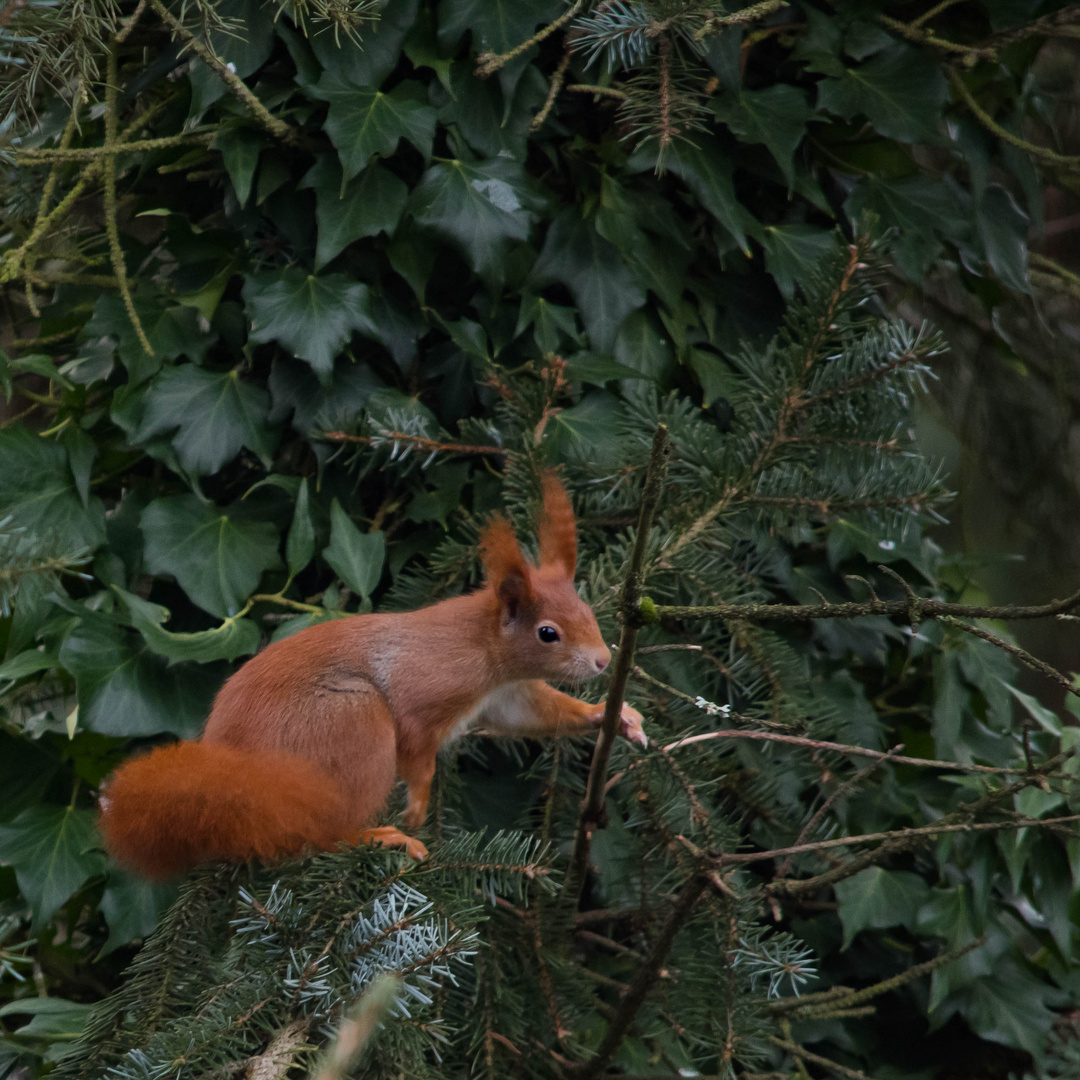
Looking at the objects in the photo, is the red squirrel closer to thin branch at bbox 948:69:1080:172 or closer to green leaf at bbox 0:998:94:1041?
green leaf at bbox 0:998:94:1041

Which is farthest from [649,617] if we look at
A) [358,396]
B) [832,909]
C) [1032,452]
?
[1032,452]

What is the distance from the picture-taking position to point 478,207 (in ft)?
3.28

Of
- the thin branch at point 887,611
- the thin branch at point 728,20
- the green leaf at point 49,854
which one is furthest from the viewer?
the green leaf at point 49,854

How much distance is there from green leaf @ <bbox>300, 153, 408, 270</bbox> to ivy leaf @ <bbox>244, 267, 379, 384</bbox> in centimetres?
3

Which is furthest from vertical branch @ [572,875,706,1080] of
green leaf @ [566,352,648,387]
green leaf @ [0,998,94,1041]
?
green leaf @ [566,352,648,387]

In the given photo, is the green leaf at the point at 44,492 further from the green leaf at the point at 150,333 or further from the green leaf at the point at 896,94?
the green leaf at the point at 896,94

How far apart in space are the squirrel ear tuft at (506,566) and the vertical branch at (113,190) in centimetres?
41

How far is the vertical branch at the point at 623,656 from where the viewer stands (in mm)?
481

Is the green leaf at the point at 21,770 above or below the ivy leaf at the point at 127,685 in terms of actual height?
below

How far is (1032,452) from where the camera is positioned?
1564 mm

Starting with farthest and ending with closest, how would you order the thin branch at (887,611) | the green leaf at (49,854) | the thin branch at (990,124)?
the thin branch at (990,124) → the green leaf at (49,854) → the thin branch at (887,611)

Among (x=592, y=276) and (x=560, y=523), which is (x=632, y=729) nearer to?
(x=560, y=523)

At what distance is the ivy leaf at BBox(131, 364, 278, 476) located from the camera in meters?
1.01

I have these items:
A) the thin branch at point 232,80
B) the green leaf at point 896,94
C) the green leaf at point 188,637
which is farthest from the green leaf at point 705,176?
the green leaf at point 188,637
